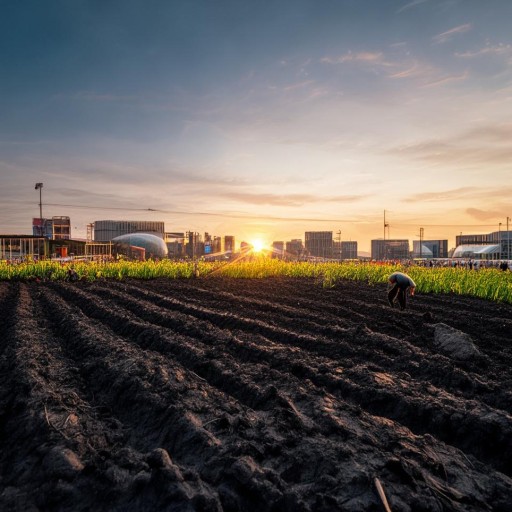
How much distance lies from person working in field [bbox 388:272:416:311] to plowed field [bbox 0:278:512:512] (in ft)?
6.52

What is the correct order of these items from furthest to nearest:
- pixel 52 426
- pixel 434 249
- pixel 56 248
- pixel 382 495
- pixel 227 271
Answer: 1. pixel 434 249
2. pixel 56 248
3. pixel 227 271
4. pixel 52 426
5. pixel 382 495

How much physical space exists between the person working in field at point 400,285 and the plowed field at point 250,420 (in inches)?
78.2

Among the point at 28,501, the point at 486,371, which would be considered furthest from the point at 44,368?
the point at 486,371

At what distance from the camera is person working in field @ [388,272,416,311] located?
9828 millimetres

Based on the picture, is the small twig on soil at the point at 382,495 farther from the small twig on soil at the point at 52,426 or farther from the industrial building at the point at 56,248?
the industrial building at the point at 56,248

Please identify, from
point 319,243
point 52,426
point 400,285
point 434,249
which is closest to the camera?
point 52,426

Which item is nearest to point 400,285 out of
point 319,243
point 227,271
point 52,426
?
point 52,426

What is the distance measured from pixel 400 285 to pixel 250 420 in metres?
6.99

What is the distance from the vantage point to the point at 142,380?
489 cm

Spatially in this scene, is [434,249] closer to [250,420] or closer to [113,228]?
[113,228]

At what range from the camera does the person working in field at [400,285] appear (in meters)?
9.83

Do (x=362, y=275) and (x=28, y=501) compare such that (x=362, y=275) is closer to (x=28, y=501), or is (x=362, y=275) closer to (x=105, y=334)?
(x=105, y=334)

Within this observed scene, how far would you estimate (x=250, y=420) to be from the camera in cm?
392

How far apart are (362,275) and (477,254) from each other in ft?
251
